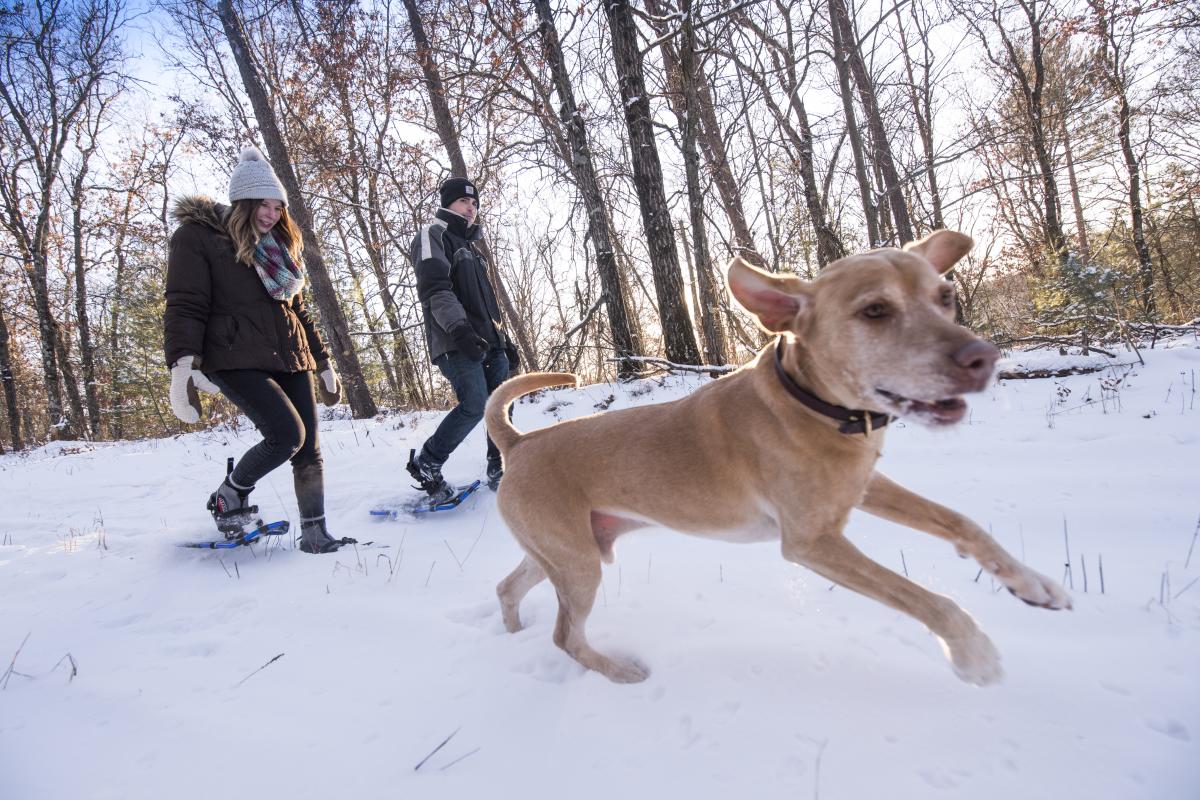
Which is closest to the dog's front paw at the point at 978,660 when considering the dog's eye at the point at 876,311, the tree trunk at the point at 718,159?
the dog's eye at the point at 876,311

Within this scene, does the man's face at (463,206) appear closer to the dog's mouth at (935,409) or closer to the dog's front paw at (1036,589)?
the dog's mouth at (935,409)

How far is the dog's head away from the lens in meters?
1.64

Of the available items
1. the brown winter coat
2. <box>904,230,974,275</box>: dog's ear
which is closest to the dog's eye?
<box>904,230,974,275</box>: dog's ear

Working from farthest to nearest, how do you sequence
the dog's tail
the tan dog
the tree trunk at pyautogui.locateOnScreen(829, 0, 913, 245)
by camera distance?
the tree trunk at pyautogui.locateOnScreen(829, 0, 913, 245) < the dog's tail < the tan dog

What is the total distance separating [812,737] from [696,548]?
5.71ft

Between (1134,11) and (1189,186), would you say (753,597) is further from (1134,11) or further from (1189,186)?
(1189,186)

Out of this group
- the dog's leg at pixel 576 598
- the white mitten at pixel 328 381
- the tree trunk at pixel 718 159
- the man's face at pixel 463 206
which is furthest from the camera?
the tree trunk at pixel 718 159

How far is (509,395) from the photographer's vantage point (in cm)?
271

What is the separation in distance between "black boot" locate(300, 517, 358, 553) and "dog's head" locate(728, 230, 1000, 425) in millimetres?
3412

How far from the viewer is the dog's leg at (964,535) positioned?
188 cm

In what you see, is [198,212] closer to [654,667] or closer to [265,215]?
[265,215]

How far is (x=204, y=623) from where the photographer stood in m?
2.99

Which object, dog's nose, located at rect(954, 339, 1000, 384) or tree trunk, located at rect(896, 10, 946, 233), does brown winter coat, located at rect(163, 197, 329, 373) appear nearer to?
dog's nose, located at rect(954, 339, 1000, 384)

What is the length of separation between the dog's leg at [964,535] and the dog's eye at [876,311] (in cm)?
74
